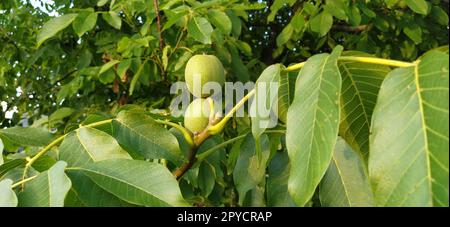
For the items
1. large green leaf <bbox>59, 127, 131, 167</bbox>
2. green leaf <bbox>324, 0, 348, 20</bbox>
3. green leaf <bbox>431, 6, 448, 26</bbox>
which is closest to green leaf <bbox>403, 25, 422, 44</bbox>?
green leaf <bbox>431, 6, 448, 26</bbox>

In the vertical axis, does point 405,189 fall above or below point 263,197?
above

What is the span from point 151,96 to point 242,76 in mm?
910

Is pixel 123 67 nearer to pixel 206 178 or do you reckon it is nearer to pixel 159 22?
pixel 159 22

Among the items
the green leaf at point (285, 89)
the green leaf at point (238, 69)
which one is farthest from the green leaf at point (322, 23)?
the green leaf at point (285, 89)

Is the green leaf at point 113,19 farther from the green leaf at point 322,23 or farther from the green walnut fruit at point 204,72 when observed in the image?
the green walnut fruit at point 204,72

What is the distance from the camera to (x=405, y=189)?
51 centimetres

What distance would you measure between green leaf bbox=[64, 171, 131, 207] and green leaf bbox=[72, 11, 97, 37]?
142 cm

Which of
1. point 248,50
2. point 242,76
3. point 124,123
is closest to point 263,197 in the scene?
point 124,123

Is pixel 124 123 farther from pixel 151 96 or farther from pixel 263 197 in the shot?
pixel 151 96

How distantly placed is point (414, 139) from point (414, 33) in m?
2.35

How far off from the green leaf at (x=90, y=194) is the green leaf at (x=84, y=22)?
4.65 feet

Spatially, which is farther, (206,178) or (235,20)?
(235,20)

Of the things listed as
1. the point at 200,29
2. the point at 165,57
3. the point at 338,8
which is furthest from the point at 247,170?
the point at 338,8

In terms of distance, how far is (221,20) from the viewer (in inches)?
77.2
